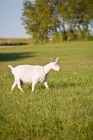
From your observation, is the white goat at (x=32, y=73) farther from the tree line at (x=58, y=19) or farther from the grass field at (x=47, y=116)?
the tree line at (x=58, y=19)

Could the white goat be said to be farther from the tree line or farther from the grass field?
the tree line

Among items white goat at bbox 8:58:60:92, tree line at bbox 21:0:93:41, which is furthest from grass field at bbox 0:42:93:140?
tree line at bbox 21:0:93:41

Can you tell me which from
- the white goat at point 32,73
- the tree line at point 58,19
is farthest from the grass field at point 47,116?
the tree line at point 58,19

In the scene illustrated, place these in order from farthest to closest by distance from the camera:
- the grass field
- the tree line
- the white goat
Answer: the tree line < the white goat < the grass field

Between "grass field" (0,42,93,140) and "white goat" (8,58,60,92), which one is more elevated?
"white goat" (8,58,60,92)

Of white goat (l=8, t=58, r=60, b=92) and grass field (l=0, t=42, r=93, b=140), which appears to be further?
white goat (l=8, t=58, r=60, b=92)

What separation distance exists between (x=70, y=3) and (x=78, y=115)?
71.2 m

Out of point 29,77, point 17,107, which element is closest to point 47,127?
point 17,107

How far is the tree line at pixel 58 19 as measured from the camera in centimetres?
7544

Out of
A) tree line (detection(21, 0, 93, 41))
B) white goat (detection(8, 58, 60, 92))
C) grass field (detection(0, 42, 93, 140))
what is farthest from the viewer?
tree line (detection(21, 0, 93, 41))

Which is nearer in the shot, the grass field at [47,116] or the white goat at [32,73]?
the grass field at [47,116]

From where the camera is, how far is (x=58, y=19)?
7719cm

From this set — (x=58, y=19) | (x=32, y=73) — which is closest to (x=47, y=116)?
(x=32, y=73)

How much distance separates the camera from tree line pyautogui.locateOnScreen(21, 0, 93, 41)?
75.4 meters
